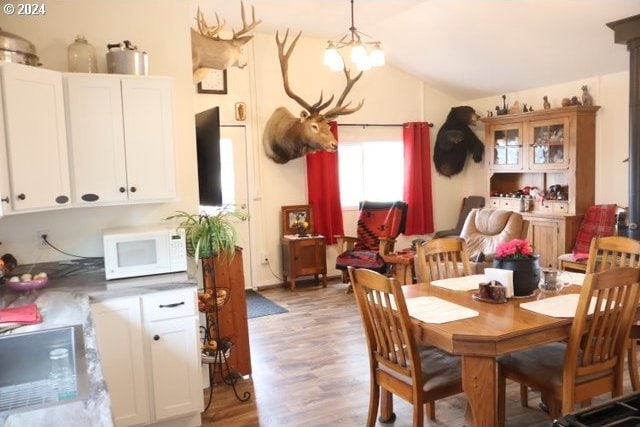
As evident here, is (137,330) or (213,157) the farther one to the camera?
(213,157)

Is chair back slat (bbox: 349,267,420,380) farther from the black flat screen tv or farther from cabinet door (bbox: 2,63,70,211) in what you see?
cabinet door (bbox: 2,63,70,211)

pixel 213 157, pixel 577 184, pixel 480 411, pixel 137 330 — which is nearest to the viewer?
pixel 480 411

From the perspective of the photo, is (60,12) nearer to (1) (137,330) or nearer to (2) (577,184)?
(1) (137,330)

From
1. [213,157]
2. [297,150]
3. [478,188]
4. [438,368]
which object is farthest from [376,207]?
[438,368]

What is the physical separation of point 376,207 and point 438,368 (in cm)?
378

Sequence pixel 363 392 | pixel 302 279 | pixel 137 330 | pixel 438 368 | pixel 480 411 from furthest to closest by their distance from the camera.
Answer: pixel 302 279 < pixel 363 392 < pixel 137 330 < pixel 438 368 < pixel 480 411

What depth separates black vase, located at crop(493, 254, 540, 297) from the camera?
2.70 metres

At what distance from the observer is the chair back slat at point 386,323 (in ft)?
7.67

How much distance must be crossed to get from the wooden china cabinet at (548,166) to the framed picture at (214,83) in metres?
3.32

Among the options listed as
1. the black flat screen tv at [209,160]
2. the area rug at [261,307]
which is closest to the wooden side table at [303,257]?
the area rug at [261,307]

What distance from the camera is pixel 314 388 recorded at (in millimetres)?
3438

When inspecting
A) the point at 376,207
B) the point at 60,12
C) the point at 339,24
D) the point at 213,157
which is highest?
the point at 339,24

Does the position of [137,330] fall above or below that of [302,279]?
above

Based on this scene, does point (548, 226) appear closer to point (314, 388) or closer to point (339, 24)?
point (339, 24)
